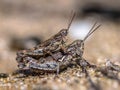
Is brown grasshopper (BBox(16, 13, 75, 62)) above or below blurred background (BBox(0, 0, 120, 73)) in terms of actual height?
below

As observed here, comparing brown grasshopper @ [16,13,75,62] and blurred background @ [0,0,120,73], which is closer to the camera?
brown grasshopper @ [16,13,75,62]

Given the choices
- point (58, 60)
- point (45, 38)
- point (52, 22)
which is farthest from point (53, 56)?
point (52, 22)

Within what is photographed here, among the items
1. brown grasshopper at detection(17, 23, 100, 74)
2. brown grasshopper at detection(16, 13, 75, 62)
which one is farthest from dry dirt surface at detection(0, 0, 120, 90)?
brown grasshopper at detection(16, 13, 75, 62)

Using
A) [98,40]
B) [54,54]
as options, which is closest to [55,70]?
[54,54]

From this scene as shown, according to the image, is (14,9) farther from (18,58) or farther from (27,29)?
(18,58)

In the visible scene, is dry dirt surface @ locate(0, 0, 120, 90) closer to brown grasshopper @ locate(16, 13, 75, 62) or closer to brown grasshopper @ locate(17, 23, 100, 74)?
brown grasshopper @ locate(17, 23, 100, 74)

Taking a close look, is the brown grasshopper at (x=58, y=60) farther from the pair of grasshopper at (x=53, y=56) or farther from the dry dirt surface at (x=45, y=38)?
the dry dirt surface at (x=45, y=38)

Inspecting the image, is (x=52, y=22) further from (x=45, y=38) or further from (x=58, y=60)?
(x=58, y=60)
